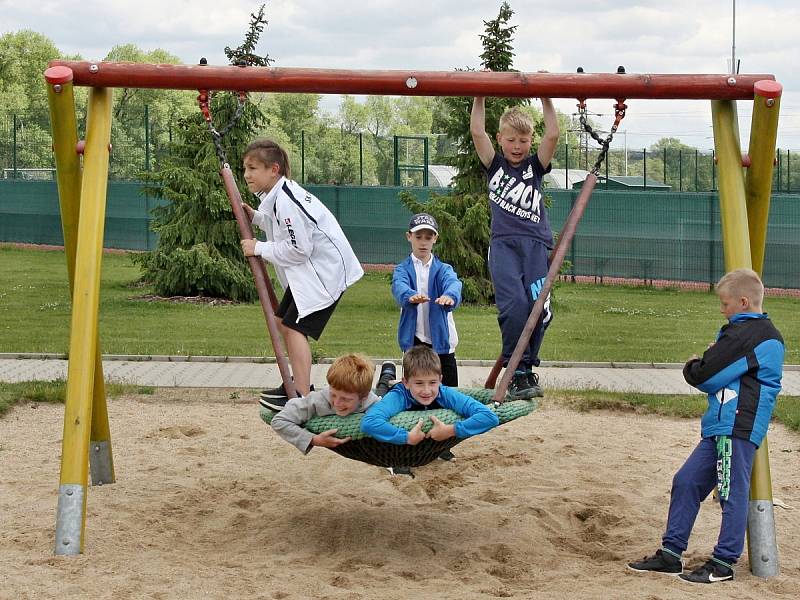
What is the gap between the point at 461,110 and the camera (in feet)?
50.3

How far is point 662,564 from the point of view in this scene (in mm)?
4926

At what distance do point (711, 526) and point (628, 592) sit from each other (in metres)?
1.42

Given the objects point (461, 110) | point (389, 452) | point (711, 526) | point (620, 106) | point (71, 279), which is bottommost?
point (711, 526)

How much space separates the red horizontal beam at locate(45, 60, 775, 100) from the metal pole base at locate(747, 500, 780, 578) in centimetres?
193

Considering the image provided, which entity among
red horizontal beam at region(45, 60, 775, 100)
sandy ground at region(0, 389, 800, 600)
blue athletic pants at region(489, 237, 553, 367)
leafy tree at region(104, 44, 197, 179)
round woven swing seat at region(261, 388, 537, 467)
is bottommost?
sandy ground at region(0, 389, 800, 600)

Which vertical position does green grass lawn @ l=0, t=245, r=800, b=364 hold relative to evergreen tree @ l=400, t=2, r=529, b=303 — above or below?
below

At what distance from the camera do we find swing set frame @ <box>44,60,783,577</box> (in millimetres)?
5262

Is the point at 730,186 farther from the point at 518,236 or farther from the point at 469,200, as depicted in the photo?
the point at 469,200

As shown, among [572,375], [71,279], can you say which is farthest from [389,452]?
[572,375]

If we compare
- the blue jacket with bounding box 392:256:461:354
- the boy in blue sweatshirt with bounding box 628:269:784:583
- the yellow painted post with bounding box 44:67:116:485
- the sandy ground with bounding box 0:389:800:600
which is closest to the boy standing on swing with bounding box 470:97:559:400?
the blue jacket with bounding box 392:256:461:354

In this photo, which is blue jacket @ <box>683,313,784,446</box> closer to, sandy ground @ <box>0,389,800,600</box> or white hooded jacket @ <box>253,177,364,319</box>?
sandy ground @ <box>0,389,800,600</box>

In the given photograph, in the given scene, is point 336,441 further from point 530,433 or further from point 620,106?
point 530,433

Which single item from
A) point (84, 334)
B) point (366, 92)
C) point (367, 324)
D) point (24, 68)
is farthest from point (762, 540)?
point (24, 68)

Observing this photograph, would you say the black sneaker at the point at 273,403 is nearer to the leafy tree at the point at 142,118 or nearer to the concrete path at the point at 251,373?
the concrete path at the point at 251,373
